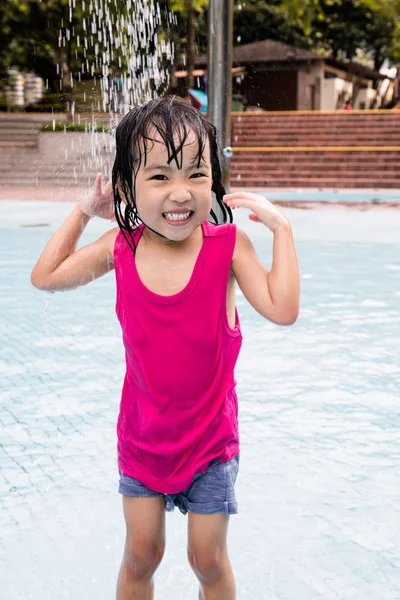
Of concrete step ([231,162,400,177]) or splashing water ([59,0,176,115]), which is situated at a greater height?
splashing water ([59,0,176,115])

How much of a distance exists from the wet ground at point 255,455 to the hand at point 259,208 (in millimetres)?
1166

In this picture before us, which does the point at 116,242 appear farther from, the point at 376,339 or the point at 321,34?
the point at 321,34

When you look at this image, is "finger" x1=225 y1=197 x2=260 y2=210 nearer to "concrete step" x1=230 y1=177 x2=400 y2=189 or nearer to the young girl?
the young girl

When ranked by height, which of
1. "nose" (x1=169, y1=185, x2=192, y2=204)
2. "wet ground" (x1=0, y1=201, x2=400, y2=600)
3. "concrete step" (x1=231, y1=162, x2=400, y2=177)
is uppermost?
"nose" (x1=169, y1=185, x2=192, y2=204)

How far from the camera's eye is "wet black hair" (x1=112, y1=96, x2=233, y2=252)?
1.87 m

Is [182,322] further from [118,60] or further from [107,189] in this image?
[118,60]

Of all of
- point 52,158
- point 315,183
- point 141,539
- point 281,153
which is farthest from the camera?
point 52,158

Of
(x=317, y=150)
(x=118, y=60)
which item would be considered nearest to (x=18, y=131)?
(x=118, y=60)

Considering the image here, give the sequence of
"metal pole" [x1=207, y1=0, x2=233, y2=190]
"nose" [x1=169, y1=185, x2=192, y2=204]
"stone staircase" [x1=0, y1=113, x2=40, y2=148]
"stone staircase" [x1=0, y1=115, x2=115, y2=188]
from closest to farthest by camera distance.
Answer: "nose" [x1=169, y1=185, x2=192, y2=204] → "metal pole" [x1=207, y1=0, x2=233, y2=190] → "stone staircase" [x1=0, y1=115, x2=115, y2=188] → "stone staircase" [x1=0, y1=113, x2=40, y2=148]

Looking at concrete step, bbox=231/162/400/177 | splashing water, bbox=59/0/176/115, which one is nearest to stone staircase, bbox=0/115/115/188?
splashing water, bbox=59/0/176/115

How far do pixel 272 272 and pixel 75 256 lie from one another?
51cm

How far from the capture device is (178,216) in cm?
188

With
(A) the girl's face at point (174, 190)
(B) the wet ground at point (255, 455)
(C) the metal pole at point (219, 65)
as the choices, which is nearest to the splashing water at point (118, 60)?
(C) the metal pole at point (219, 65)

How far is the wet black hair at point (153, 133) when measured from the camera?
1.87 m
